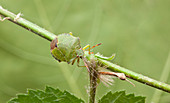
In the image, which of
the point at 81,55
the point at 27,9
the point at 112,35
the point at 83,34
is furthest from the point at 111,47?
the point at 81,55

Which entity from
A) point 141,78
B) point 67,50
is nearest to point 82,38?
point 67,50

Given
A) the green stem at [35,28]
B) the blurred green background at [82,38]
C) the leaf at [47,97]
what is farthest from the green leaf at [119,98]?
the blurred green background at [82,38]

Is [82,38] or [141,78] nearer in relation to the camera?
[141,78]

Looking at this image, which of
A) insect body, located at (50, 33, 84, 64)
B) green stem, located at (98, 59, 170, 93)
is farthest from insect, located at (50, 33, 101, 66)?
green stem, located at (98, 59, 170, 93)

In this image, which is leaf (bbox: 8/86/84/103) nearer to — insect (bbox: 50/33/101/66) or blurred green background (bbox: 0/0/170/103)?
insect (bbox: 50/33/101/66)

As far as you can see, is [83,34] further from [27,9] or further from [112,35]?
[27,9]

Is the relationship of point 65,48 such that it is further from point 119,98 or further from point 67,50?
point 119,98

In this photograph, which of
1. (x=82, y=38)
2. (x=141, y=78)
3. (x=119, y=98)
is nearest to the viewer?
(x=141, y=78)
